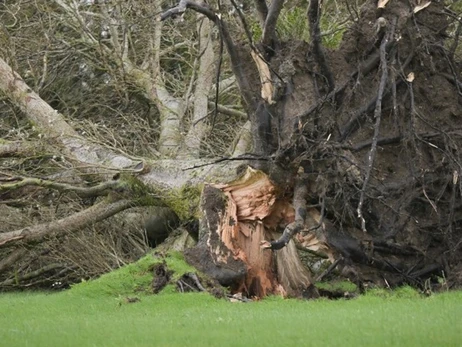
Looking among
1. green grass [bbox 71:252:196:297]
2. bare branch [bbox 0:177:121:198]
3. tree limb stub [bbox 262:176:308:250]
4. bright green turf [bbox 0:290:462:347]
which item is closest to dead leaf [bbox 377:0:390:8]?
tree limb stub [bbox 262:176:308:250]

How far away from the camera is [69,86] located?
22.5 meters

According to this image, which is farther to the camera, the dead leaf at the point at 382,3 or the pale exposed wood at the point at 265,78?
the dead leaf at the point at 382,3

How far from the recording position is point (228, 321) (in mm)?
9883

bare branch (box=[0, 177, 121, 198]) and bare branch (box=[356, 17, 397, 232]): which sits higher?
Result: bare branch (box=[356, 17, 397, 232])

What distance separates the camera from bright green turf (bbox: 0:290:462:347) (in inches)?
322

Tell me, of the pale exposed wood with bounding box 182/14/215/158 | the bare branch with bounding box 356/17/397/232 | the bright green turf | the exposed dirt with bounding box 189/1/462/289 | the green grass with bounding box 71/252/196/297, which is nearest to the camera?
the bright green turf

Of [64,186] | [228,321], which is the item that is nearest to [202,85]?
[64,186]

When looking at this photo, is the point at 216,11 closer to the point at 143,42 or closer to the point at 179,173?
the point at 179,173

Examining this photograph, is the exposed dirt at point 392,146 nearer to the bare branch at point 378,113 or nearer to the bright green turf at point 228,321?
the bare branch at point 378,113

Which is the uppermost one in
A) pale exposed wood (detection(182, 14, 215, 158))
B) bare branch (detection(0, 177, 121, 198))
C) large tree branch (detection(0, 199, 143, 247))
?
pale exposed wood (detection(182, 14, 215, 158))

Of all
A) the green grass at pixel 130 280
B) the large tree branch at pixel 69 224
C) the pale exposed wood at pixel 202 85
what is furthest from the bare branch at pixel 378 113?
the large tree branch at pixel 69 224

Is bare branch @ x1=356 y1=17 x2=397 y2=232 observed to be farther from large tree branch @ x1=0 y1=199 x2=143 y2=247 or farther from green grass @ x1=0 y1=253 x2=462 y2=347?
large tree branch @ x1=0 y1=199 x2=143 y2=247

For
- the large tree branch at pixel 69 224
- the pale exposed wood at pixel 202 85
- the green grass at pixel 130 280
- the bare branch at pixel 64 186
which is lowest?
the large tree branch at pixel 69 224

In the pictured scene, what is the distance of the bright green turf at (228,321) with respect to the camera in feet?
26.8
